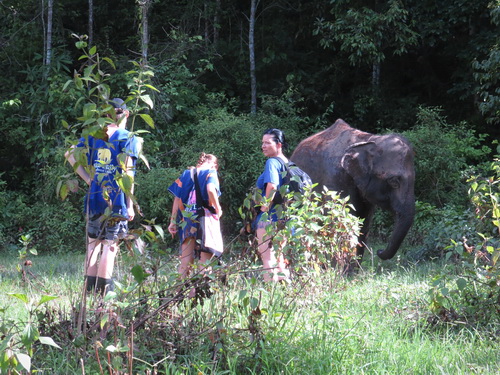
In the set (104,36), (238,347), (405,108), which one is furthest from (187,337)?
(104,36)

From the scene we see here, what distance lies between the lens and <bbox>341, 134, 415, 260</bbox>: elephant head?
9961mm

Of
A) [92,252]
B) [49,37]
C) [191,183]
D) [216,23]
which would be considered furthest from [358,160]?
[216,23]

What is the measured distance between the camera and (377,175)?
10.1m

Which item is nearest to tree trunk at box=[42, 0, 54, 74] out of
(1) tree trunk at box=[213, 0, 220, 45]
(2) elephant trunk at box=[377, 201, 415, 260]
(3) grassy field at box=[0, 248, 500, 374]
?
(1) tree trunk at box=[213, 0, 220, 45]

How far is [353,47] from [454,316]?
1279cm

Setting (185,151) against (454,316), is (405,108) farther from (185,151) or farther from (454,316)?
(454,316)

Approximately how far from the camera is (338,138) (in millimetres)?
10820

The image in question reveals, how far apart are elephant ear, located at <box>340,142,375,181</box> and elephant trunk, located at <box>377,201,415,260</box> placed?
0.72 metres

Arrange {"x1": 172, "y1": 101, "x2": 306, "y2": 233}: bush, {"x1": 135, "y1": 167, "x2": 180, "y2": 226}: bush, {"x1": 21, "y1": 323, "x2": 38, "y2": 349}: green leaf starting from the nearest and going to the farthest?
{"x1": 21, "y1": 323, "x2": 38, "y2": 349}: green leaf → {"x1": 135, "y1": 167, "x2": 180, "y2": 226}: bush → {"x1": 172, "y1": 101, "x2": 306, "y2": 233}: bush

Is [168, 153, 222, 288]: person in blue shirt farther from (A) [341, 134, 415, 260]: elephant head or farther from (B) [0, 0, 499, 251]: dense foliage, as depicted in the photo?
(B) [0, 0, 499, 251]: dense foliage

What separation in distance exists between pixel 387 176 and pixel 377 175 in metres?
0.14

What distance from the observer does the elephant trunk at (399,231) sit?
9.89 meters

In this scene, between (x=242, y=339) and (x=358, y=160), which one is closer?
(x=242, y=339)

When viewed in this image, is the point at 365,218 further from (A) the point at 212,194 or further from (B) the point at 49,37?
(B) the point at 49,37
